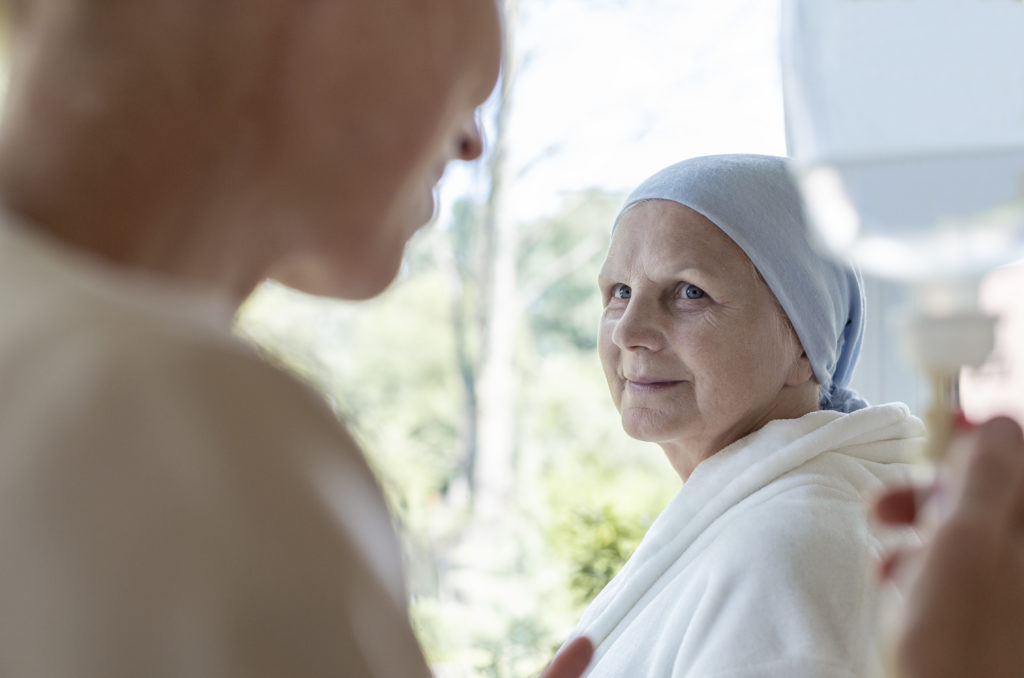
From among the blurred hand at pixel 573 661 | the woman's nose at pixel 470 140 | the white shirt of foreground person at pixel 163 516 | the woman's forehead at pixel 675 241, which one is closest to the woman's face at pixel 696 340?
the woman's forehead at pixel 675 241

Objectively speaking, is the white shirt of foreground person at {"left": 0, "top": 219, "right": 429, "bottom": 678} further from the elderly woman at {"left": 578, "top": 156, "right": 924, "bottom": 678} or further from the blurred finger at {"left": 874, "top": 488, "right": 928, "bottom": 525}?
the elderly woman at {"left": 578, "top": 156, "right": 924, "bottom": 678}

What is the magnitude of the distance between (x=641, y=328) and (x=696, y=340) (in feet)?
0.35

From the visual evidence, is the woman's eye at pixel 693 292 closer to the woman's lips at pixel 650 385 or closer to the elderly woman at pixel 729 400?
the elderly woman at pixel 729 400

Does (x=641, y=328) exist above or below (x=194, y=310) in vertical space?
below

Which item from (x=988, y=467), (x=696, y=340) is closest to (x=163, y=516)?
(x=988, y=467)

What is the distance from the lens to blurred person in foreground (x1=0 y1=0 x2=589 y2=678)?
28 centimetres

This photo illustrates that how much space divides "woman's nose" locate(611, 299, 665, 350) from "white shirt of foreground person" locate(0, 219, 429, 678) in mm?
1419

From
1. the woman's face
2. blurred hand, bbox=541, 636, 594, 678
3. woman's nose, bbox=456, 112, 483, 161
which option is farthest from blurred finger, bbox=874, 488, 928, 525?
the woman's face

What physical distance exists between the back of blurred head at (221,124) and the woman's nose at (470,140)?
0.05 meters

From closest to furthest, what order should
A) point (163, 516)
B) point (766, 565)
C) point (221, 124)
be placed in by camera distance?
1. point (163, 516)
2. point (221, 124)
3. point (766, 565)

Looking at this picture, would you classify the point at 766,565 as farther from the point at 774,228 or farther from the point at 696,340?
the point at 774,228

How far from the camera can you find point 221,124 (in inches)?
15.6

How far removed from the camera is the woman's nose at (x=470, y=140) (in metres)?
0.53

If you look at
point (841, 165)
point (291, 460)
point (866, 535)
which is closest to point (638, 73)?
point (866, 535)
